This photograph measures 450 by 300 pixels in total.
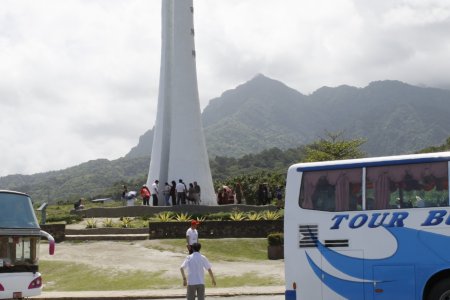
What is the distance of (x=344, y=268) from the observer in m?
11.5

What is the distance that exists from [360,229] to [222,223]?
1398 cm

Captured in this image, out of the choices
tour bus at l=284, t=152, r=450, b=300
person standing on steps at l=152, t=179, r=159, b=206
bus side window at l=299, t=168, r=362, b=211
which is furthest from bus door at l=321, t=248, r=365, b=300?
person standing on steps at l=152, t=179, r=159, b=206

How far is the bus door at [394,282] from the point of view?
1084cm

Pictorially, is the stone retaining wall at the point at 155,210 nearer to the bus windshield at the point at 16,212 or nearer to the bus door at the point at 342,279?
the bus windshield at the point at 16,212

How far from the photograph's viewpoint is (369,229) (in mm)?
11336

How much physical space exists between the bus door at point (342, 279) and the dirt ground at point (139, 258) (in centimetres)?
637

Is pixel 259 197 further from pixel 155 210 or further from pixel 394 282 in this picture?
pixel 394 282

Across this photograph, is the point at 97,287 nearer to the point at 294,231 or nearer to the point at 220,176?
the point at 294,231

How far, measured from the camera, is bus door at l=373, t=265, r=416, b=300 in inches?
427

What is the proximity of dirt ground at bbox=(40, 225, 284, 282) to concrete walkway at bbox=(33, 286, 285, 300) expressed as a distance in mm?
1904

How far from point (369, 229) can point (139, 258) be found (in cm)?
1189

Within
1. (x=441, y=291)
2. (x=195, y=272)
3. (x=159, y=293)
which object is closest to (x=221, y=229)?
(x=159, y=293)

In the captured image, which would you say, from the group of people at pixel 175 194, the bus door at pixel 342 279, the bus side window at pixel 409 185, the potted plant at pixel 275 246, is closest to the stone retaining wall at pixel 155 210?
the group of people at pixel 175 194

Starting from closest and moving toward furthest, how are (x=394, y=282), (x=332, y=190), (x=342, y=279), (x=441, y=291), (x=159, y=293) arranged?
(x=441, y=291)
(x=394, y=282)
(x=342, y=279)
(x=332, y=190)
(x=159, y=293)
